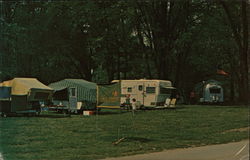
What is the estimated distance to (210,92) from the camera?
46.7m

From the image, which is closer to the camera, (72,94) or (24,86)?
(24,86)

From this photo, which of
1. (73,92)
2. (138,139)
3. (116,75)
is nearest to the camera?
(138,139)

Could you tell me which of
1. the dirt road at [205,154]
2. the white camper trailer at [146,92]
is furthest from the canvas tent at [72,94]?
the dirt road at [205,154]

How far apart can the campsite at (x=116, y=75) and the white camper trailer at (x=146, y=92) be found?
7 cm

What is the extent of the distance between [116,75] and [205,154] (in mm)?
29148

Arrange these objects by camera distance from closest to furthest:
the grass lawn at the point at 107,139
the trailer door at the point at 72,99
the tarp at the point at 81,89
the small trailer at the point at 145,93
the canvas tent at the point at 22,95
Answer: the grass lawn at the point at 107,139 → the canvas tent at the point at 22,95 → the trailer door at the point at 72,99 → the tarp at the point at 81,89 → the small trailer at the point at 145,93

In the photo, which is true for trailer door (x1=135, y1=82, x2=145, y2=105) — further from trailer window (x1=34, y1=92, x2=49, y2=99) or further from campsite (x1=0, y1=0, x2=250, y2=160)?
trailer window (x1=34, y1=92, x2=49, y2=99)

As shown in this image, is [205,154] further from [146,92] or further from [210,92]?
[210,92]

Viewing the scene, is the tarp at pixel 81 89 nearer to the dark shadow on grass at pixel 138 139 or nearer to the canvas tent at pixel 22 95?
the canvas tent at pixel 22 95

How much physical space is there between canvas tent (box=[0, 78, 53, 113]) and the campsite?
5 cm

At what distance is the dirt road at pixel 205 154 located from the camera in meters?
10.1

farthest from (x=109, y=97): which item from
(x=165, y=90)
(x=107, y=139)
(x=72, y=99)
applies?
(x=165, y=90)

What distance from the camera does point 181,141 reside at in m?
12.9

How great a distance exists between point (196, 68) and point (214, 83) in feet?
8.63
